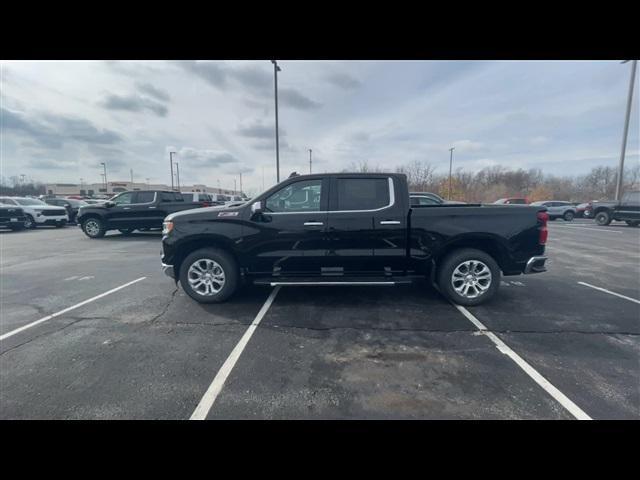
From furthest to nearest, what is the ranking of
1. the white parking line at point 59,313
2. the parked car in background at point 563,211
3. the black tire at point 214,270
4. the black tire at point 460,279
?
the parked car in background at point 563,211 < the black tire at point 214,270 < the black tire at point 460,279 < the white parking line at point 59,313

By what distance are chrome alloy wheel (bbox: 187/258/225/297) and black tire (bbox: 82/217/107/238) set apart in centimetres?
1088

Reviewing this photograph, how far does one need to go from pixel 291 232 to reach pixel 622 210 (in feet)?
76.3

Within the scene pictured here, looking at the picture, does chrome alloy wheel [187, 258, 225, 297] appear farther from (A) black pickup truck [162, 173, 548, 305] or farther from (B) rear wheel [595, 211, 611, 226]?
(B) rear wheel [595, 211, 611, 226]

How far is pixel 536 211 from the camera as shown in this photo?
14.7 feet

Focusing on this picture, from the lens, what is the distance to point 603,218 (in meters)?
18.5

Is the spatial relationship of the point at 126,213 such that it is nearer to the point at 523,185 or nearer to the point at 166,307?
the point at 166,307

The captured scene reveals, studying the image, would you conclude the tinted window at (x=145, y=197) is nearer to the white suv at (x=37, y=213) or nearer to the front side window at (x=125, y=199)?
the front side window at (x=125, y=199)

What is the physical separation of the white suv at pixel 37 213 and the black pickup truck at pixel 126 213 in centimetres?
679

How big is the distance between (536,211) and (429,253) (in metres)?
1.86

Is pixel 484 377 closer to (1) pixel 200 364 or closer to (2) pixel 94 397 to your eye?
(1) pixel 200 364

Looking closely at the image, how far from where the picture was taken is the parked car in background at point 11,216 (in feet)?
50.1

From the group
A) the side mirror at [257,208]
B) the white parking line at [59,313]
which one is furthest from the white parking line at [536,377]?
the white parking line at [59,313]

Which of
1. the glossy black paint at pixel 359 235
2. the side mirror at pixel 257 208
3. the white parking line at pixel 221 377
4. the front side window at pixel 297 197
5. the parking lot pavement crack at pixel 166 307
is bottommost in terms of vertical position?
the white parking line at pixel 221 377
